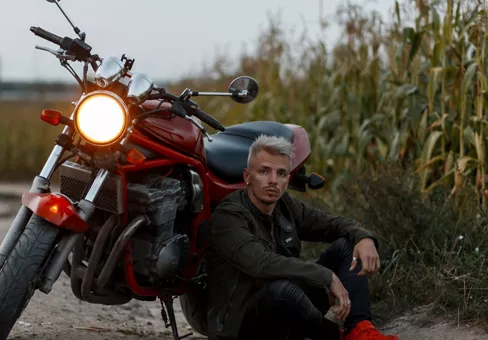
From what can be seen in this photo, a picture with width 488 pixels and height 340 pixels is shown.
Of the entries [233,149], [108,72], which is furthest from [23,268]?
[233,149]

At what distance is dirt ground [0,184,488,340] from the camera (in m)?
4.39

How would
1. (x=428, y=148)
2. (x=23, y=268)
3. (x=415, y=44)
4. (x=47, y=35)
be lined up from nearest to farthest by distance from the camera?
(x=23, y=268) → (x=47, y=35) → (x=428, y=148) → (x=415, y=44)

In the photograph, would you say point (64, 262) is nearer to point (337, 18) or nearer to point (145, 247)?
point (145, 247)

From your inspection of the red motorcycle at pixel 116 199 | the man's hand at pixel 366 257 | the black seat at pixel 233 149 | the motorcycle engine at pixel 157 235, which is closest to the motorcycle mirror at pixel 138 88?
the red motorcycle at pixel 116 199

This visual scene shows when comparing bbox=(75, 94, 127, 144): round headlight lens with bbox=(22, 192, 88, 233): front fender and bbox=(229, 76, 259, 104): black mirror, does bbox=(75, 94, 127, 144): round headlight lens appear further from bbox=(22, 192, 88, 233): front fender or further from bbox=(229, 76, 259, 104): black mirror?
bbox=(229, 76, 259, 104): black mirror

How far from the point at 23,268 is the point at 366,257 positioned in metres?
1.47

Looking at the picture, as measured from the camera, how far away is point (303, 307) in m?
3.81

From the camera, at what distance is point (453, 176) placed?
19.3ft

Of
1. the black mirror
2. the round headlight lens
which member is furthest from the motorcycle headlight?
the black mirror

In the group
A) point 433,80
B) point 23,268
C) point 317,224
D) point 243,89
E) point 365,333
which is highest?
point 433,80

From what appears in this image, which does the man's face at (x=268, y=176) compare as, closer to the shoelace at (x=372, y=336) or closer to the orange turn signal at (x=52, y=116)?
the shoelace at (x=372, y=336)

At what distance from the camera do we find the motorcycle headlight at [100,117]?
3.55 metres

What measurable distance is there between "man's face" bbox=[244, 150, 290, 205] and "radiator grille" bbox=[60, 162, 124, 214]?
0.63m

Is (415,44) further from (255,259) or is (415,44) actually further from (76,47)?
(76,47)
